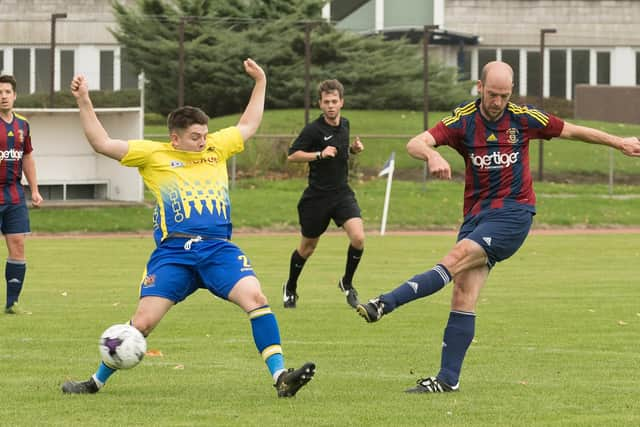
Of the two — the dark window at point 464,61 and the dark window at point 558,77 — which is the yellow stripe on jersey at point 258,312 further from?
the dark window at point 464,61

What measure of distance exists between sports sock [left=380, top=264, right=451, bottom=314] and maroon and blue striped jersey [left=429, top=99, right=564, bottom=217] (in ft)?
2.17

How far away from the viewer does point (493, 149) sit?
874cm

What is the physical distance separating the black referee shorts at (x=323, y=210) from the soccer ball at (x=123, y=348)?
6575 millimetres

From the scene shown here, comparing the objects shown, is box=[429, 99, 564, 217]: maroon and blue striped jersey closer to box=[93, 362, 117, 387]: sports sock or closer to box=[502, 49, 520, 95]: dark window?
box=[93, 362, 117, 387]: sports sock

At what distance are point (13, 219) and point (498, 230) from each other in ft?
20.2

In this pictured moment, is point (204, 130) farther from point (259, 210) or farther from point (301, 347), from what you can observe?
point (259, 210)

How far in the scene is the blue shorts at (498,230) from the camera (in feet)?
28.1

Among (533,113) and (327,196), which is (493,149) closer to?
(533,113)

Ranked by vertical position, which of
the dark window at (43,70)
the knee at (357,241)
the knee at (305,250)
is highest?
the dark window at (43,70)

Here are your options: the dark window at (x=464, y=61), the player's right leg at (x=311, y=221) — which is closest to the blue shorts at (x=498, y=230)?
the player's right leg at (x=311, y=221)

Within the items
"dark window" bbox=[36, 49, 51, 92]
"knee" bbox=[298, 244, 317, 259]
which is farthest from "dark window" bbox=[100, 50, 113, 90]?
"knee" bbox=[298, 244, 317, 259]

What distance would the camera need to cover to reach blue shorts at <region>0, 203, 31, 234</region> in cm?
1323

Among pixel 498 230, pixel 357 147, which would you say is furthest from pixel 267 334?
pixel 357 147

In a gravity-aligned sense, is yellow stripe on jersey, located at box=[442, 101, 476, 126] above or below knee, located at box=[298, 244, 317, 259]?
above
